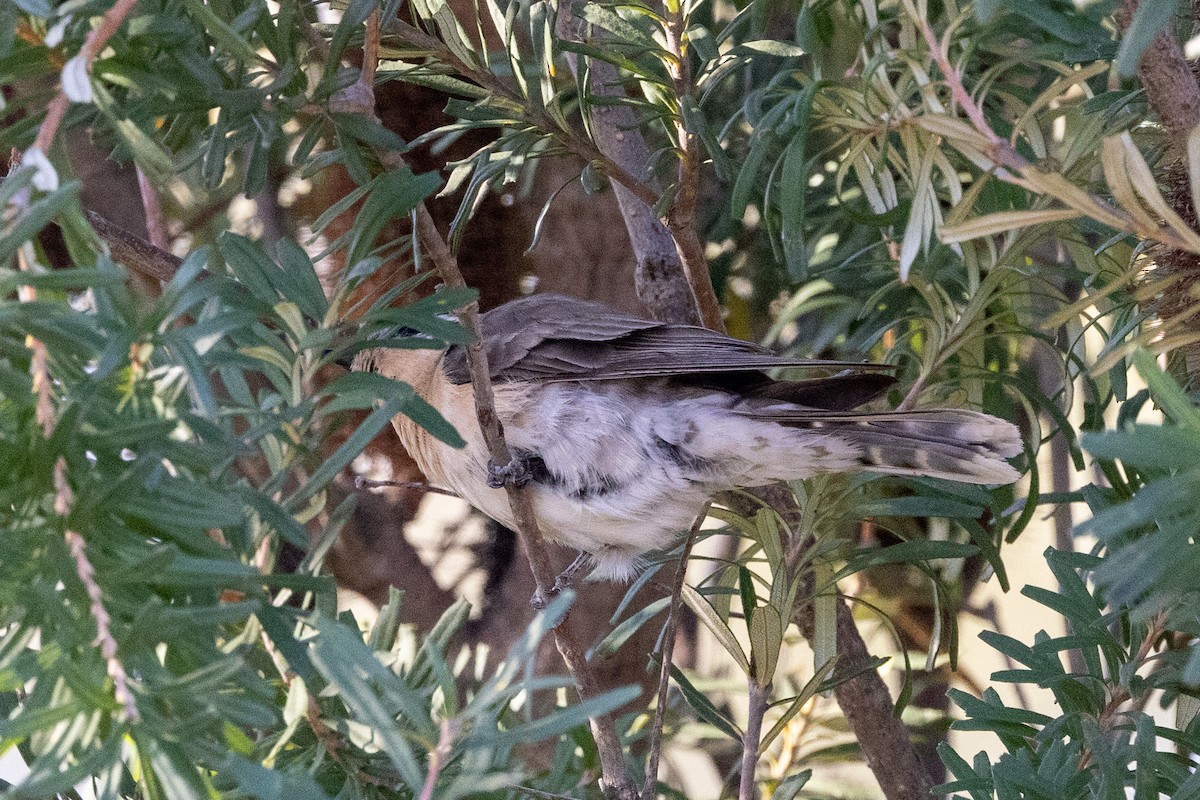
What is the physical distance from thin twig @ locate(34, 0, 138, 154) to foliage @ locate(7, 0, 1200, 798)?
20mm

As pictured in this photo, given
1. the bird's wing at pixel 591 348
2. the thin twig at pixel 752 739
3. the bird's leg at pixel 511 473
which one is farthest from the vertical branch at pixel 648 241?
the thin twig at pixel 752 739

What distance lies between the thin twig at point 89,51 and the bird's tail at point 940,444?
3.56 feet

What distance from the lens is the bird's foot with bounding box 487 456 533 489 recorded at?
1807 millimetres

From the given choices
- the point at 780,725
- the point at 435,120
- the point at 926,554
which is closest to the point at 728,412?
the point at 926,554

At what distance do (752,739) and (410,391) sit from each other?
2.64ft

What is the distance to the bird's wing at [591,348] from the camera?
177 cm

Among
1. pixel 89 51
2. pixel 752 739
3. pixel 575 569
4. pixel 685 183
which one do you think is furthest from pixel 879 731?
pixel 89 51

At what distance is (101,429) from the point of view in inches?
31.0

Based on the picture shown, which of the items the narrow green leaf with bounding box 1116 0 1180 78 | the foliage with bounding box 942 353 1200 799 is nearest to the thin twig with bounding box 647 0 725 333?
the foliage with bounding box 942 353 1200 799

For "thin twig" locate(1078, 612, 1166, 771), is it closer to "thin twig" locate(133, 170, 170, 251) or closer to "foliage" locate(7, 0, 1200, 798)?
"foliage" locate(7, 0, 1200, 798)

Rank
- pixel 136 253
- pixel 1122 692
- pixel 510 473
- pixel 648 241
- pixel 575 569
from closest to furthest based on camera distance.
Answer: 1. pixel 1122 692
2. pixel 136 253
3. pixel 510 473
4. pixel 648 241
5. pixel 575 569

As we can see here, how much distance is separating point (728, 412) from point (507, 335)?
17.9 inches

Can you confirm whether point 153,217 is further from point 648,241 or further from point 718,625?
point 718,625

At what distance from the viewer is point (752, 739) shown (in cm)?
151
